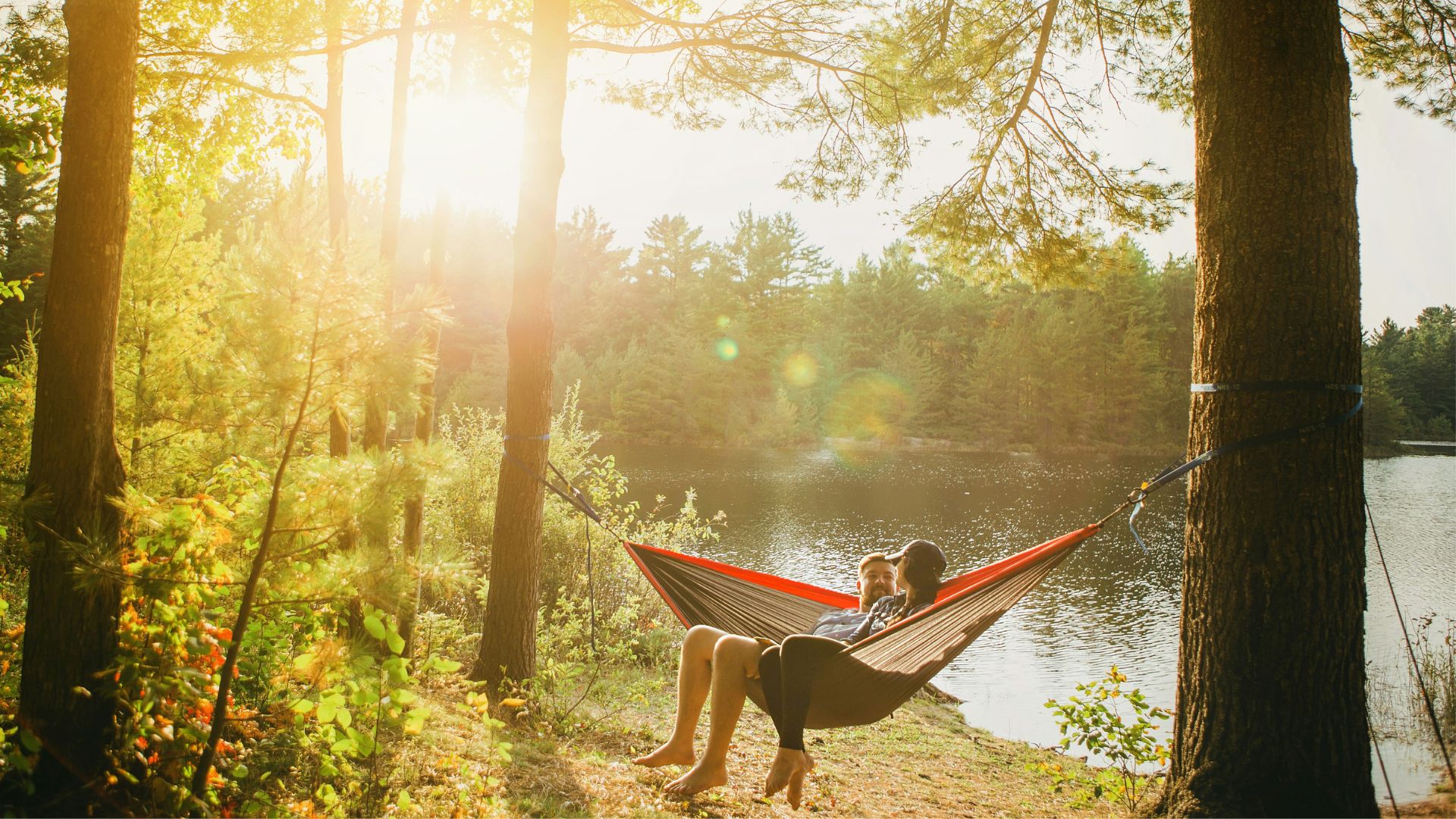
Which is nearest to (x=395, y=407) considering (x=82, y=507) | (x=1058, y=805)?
(x=82, y=507)

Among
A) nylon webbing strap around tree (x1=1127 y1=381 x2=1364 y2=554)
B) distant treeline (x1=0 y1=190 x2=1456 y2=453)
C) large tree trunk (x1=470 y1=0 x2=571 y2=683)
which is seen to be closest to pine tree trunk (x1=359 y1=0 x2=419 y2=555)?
large tree trunk (x1=470 y1=0 x2=571 y2=683)

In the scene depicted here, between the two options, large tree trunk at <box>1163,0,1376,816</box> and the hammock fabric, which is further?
the hammock fabric

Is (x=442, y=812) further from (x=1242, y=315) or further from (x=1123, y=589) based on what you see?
(x=1123, y=589)

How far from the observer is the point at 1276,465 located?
154 cm

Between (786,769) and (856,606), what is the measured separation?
2.93ft

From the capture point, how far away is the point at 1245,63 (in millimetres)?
1620

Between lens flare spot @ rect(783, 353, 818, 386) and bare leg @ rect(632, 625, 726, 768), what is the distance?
22.5 meters

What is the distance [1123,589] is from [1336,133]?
23.2 ft

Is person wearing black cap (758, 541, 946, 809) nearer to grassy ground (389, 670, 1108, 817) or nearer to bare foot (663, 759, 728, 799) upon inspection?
bare foot (663, 759, 728, 799)

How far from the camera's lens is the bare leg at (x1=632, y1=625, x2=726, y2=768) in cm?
191

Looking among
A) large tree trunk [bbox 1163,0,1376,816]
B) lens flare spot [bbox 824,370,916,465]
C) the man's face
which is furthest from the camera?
lens flare spot [bbox 824,370,916,465]

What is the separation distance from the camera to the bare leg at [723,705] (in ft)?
6.06

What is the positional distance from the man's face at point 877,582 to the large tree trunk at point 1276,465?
35.4 inches

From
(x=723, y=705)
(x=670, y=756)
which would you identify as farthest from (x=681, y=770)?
(x=723, y=705)
